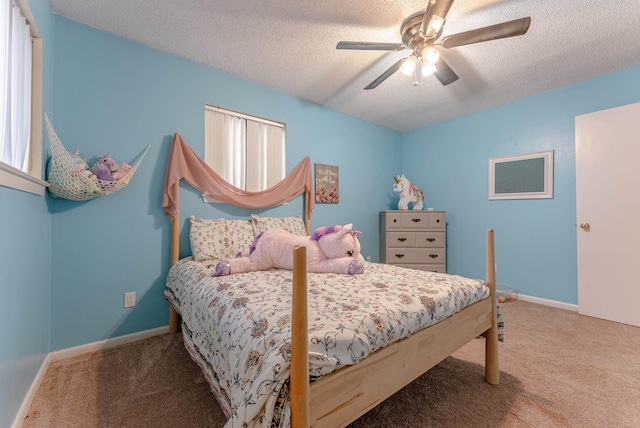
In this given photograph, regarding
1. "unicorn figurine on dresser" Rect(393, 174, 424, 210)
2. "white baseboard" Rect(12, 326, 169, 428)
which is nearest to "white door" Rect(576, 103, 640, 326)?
"unicorn figurine on dresser" Rect(393, 174, 424, 210)

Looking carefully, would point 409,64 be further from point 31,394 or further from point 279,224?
point 31,394

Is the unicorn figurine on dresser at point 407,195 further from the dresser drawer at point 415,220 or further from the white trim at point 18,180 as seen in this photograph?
the white trim at point 18,180

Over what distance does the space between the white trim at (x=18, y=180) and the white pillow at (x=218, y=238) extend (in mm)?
980

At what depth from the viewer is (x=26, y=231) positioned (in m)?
1.39

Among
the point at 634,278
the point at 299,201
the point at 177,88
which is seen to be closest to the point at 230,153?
the point at 177,88

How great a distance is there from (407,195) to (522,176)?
4.40 ft

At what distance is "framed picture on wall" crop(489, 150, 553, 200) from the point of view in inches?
122

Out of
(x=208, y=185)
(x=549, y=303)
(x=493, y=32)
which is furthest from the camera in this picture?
(x=549, y=303)

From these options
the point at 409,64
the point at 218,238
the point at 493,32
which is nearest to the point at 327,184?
the point at 218,238

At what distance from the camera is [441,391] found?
5.05 feet

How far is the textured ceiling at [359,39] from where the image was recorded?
1.83 meters

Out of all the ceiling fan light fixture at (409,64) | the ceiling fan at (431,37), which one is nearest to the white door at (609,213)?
the ceiling fan at (431,37)

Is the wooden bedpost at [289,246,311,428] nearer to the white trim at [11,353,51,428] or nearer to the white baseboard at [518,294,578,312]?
the white trim at [11,353,51,428]

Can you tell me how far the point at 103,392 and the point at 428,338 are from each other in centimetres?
178
